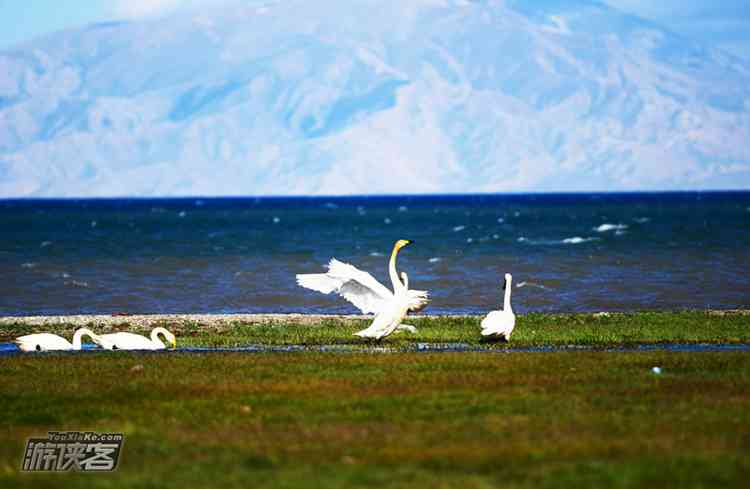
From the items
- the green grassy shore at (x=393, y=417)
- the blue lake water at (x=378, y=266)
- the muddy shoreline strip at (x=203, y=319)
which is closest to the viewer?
the green grassy shore at (x=393, y=417)

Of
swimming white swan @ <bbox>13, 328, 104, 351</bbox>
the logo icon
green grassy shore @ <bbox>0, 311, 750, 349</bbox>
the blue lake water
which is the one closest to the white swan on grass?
green grassy shore @ <bbox>0, 311, 750, 349</bbox>

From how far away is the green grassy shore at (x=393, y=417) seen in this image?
13383 mm

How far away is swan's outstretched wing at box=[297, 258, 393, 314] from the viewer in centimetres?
2631

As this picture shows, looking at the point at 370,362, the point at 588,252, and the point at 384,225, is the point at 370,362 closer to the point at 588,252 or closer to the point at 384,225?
the point at 588,252

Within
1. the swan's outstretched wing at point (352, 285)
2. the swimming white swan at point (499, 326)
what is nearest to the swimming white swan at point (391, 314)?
the swan's outstretched wing at point (352, 285)

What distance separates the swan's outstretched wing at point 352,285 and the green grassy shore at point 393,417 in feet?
9.76

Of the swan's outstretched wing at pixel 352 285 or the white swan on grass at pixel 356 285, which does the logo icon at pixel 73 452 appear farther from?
the swan's outstretched wing at pixel 352 285

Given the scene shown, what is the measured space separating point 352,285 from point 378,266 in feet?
133

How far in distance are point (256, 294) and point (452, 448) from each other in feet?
112

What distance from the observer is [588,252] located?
7375 centimetres

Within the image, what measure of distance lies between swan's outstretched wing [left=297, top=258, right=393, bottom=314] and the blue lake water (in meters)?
12.7

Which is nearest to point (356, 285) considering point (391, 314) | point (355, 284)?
point (355, 284)

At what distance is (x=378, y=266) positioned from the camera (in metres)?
67.4

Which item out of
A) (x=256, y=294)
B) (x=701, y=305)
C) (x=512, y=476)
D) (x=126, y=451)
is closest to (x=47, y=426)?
(x=126, y=451)
